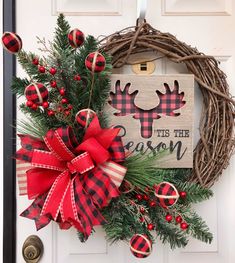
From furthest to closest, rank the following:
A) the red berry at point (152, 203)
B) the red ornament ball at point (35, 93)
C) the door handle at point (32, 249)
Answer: the door handle at point (32, 249), the red berry at point (152, 203), the red ornament ball at point (35, 93)

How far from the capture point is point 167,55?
0.75 meters

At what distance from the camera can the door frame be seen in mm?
813

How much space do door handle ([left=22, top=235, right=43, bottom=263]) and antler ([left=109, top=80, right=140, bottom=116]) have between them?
1.37ft

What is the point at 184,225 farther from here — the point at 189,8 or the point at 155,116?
the point at 189,8

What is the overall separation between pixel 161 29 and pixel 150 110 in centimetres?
25

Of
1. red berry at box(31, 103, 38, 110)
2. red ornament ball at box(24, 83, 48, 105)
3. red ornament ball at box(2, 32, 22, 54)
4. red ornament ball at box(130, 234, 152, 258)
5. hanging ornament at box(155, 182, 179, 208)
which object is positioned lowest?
red ornament ball at box(130, 234, 152, 258)

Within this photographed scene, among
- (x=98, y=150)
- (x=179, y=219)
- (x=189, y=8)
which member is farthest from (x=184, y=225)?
(x=189, y=8)

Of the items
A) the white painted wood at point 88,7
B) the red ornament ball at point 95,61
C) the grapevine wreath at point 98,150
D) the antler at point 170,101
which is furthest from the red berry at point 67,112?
the white painted wood at point 88,7

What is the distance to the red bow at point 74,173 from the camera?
2.01 feet

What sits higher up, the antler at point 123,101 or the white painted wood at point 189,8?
the white painted wood at point 189,8

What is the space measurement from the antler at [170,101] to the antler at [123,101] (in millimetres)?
61

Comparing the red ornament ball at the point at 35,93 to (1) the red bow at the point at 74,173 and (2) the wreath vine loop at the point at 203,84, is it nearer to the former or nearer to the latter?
(1) the red bow at the point at 74,173

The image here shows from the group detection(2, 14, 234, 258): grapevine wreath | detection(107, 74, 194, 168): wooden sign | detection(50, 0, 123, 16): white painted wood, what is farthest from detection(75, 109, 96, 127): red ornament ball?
detection(50, 0, 123, 16): white painted wood

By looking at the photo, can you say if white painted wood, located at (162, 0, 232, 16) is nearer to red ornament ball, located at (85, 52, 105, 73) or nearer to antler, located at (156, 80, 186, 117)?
antler, located at (156, 80, 186, 117)
